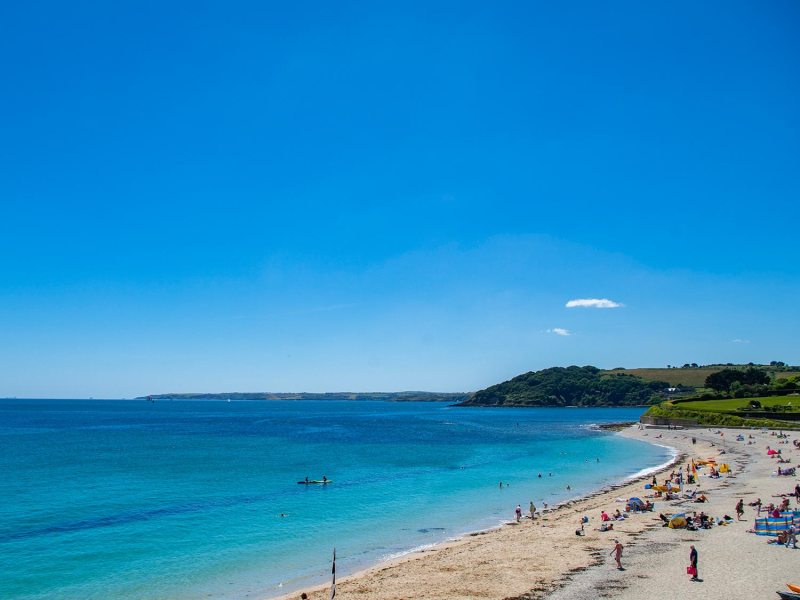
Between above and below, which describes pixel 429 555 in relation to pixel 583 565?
below

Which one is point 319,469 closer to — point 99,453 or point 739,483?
point 99,453

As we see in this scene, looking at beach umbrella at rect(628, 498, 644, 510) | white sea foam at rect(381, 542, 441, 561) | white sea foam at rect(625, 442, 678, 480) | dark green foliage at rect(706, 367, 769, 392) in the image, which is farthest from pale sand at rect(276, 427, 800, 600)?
dark green foliage at rect(706, 367, 769, 392)

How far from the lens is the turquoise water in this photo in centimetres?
2345

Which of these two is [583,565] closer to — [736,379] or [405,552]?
[405,552]

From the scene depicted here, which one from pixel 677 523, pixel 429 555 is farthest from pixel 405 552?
pixel 677 523

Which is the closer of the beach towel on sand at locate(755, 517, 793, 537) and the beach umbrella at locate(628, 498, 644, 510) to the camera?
the beach towel on sand at locate(755, 517, 793, 537)

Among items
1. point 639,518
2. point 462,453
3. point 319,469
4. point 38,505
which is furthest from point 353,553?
point 462,453

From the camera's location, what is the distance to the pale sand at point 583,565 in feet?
62.8

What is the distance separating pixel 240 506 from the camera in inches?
1436

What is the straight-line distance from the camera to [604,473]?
51875mm

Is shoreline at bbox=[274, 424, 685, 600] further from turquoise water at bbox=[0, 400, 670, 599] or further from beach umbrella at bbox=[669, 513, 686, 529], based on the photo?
beach umbrella at bbox=[669, 513, 686, 529]

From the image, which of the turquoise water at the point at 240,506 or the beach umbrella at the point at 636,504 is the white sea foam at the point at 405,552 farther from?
the beach umbrella at the point at 636,504

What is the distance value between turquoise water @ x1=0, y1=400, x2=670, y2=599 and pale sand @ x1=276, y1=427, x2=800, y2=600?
9.69 feet

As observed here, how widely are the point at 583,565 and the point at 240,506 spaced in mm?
23060
